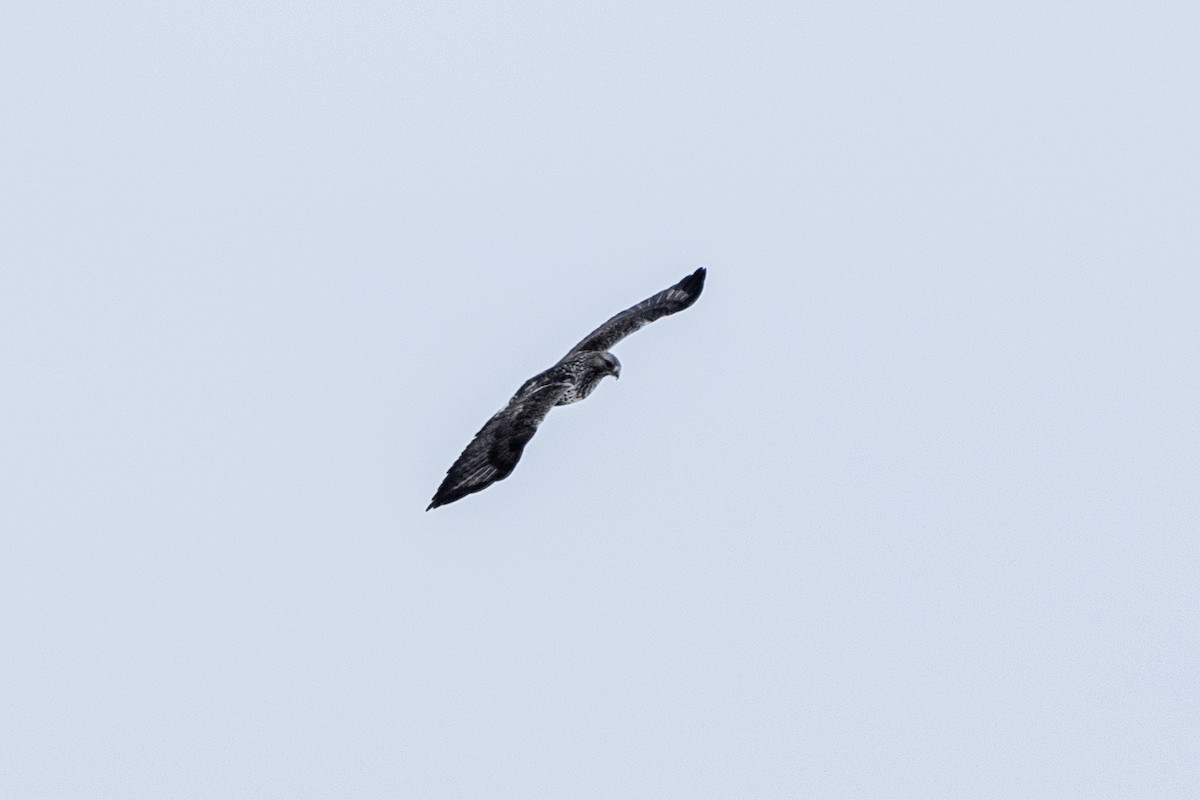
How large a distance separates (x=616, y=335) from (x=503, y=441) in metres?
6.85

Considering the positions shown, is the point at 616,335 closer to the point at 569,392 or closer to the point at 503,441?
the point at 569,392

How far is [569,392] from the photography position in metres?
34.9

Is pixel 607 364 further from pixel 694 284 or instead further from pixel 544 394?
pixel 694 284

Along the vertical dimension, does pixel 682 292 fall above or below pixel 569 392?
above

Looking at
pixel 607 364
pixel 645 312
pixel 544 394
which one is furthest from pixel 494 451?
pixel 645 312

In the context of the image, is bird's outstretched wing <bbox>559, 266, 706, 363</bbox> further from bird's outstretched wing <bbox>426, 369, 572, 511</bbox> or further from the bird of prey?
bird's outstretched wing <bbox>426, 369, 572, 511</bbox>

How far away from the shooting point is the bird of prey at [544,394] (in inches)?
1262

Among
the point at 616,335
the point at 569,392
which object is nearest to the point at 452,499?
the point at 569,392

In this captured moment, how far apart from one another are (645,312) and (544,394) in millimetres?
5983

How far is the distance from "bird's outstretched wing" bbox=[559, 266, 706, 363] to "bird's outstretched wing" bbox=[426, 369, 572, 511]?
4252 mm

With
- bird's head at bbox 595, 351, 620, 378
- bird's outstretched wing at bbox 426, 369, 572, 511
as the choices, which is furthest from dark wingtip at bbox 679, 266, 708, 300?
bird's outstretched wing at bbox 426, 369, 572, 511

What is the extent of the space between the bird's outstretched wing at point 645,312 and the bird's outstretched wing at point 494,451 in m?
4.25

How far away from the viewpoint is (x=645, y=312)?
3950 cm

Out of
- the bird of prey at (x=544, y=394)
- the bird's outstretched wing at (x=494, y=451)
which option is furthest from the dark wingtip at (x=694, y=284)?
the bird's outstretched wing at (x=494, y=451)
